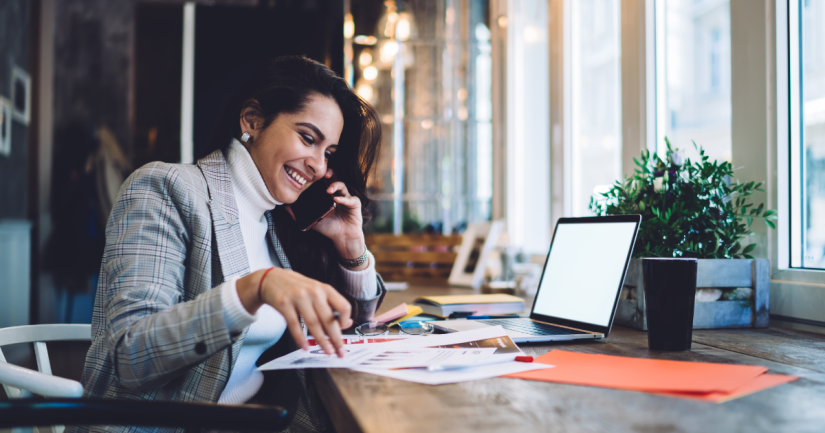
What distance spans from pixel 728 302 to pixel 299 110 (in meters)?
1.03

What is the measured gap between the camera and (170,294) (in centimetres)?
85

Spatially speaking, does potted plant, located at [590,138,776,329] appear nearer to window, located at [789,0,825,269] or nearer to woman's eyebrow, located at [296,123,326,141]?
window, located at [789,0,825,269]

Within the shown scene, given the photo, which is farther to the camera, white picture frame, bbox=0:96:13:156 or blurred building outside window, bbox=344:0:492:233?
blurred building outside window, bbox=344:0:492:233

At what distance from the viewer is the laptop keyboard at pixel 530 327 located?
1.03 meters

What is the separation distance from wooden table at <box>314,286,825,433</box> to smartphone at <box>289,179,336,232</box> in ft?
2.20

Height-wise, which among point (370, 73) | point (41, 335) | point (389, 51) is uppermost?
point (389, 51)

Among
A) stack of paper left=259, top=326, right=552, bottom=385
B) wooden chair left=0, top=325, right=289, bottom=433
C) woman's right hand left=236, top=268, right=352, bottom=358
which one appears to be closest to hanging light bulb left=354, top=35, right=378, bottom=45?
stack of paper left=259, top=326, right=552, bottom=385

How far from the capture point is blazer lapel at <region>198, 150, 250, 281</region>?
0.99 meters

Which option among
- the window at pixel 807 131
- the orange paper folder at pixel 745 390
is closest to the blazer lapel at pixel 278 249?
the orange paper folder at pixel 745 390

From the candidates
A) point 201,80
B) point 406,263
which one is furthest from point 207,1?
point 406,263

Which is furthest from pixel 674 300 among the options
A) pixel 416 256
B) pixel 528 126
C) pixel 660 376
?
pixel 528 126

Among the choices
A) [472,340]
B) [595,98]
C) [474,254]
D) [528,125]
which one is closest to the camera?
[472,340]

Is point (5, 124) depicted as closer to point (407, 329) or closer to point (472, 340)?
point (407, 329)

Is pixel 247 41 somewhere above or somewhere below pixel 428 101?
above
